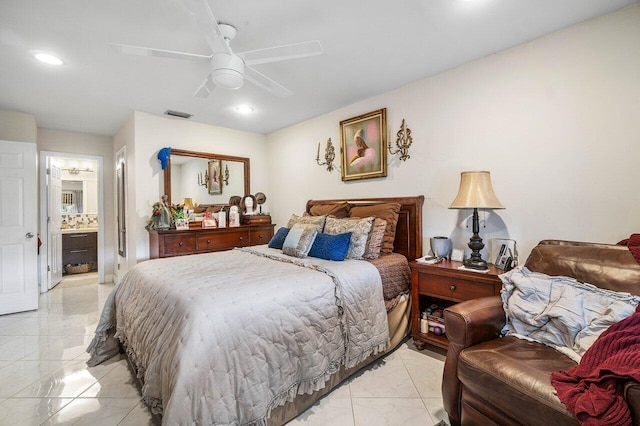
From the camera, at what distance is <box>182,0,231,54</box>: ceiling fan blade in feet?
4.50

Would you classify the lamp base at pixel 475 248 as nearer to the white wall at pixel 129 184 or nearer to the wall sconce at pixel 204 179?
the wall sconce at pixel 204 179

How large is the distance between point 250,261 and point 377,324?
1.15 m

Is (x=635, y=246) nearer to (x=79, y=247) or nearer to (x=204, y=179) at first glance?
(x=204, y=179)

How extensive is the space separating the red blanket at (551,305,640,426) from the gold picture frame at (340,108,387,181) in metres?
2.23

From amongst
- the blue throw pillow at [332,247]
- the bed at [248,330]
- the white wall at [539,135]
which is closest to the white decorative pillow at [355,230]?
the blue throw pillow at [332,247]

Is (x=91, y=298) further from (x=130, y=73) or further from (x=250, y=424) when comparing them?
(x=250, y=424)

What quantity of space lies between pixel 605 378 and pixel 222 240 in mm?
3623

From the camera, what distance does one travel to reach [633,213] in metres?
1.81

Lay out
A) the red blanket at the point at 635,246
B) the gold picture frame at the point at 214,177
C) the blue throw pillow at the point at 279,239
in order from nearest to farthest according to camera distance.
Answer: the red blanket at the point at 635,246 → the blue throw pillow at the point at 279,239 → the gold picture frame at the point at 214,177

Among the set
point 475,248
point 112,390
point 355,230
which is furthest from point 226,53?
point 112,390

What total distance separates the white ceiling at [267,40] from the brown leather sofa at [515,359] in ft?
5.18

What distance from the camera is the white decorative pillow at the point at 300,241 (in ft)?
8.49

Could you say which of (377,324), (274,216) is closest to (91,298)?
(274,216)

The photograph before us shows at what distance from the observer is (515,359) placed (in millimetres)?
1334
